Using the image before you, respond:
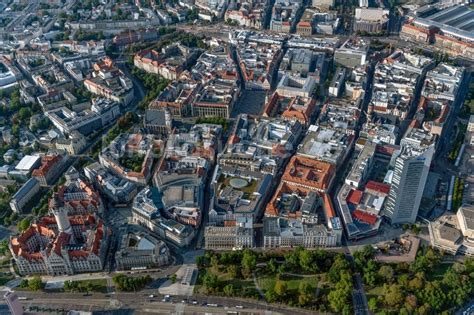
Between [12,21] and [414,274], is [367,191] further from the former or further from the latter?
[12,21]

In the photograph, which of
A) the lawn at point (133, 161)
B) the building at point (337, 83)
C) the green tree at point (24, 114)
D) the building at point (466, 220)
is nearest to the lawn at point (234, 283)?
the lawn at point (133, 161)

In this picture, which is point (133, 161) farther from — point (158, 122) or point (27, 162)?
point (27, 162)

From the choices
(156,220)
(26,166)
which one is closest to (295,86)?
(156,220)

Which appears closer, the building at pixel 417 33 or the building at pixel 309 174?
the building at pixel 309 174

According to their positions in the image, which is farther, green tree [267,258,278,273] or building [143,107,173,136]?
building [143,107,173,136]

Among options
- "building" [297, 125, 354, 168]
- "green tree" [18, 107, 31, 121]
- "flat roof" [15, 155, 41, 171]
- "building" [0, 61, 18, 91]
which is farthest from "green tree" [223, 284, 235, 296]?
"building" [0, 61, 18, 91]

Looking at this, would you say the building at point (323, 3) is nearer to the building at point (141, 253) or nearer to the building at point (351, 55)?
the building at point (351, 55)

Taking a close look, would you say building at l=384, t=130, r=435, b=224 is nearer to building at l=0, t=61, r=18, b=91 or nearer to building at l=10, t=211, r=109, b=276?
building at l=10, t=211, r=109, b=276
